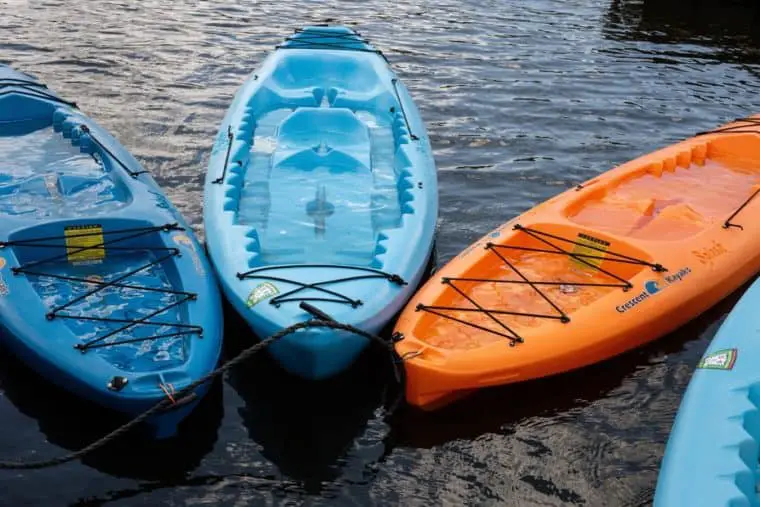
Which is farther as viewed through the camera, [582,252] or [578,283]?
[582,252]

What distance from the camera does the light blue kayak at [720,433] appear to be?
3.81 meters

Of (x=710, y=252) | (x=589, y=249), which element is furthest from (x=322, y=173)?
(x=710, y=252)

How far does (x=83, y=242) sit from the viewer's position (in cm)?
568

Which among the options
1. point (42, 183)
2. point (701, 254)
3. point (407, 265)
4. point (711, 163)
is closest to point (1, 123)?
point (42, 183)

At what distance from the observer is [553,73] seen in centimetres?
1169

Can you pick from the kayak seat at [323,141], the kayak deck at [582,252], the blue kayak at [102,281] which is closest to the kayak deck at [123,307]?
the blue kayak at [102,281]

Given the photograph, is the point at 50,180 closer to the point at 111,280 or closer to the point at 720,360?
the point at 111,280

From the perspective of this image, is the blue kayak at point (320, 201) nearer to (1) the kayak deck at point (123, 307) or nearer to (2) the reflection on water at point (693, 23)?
(1) the kayak deck at point (123, 307)

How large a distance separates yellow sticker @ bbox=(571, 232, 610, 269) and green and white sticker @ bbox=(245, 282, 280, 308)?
93.4 inches

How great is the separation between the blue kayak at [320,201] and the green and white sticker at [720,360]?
76.5 inches

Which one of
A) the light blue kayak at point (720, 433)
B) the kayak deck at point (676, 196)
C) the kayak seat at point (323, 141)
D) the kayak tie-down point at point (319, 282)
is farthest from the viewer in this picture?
the kayak seat at point (323, 141)

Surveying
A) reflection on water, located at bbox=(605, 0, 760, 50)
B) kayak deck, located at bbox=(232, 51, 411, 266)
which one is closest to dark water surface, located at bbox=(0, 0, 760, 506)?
reflection on water, located at bbox=(605, 0, 760, 50)

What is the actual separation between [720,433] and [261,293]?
110 inches

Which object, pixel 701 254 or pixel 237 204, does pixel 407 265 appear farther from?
pixel 701 254
